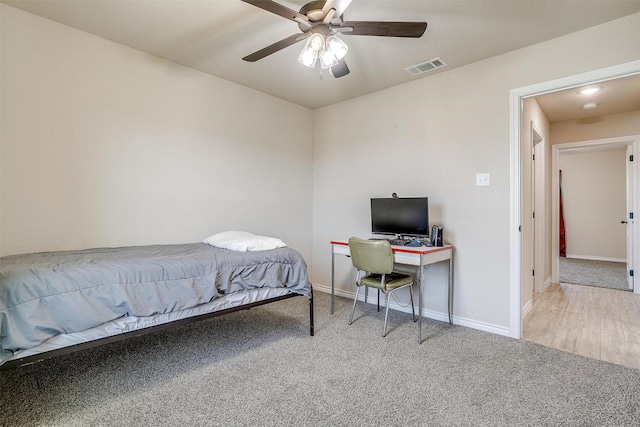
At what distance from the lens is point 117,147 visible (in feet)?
8.58

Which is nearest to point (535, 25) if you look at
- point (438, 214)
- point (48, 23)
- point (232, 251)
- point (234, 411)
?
point (438, 214)

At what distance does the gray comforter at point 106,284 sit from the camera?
1.43 m

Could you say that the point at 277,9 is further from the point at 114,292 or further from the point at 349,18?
the point at 114,292

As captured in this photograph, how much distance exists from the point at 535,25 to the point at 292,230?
303 cm

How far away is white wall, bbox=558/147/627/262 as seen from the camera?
613cm

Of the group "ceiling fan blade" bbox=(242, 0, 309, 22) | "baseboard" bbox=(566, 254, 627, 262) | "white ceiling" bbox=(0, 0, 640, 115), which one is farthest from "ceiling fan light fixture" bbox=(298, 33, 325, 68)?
"baseboard" bbox=(566, 254, 627, 262)

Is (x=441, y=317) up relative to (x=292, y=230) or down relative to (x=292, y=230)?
down

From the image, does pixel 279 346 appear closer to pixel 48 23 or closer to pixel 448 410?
pixel 448 410

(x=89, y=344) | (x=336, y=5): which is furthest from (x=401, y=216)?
(x=89, y=344)

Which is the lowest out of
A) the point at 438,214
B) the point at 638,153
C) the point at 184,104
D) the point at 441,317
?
the point at 441,317

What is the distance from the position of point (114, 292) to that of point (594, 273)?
21.7 ft

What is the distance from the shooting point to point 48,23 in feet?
7.54

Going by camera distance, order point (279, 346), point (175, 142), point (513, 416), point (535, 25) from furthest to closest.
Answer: point (175, 142) → point (279, 346) → point (535, 25) → point (513, 416)

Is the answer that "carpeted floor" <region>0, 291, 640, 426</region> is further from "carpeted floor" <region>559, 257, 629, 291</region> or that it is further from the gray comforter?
"carpeted floor" <region>559, 257, 629, 291</region>
